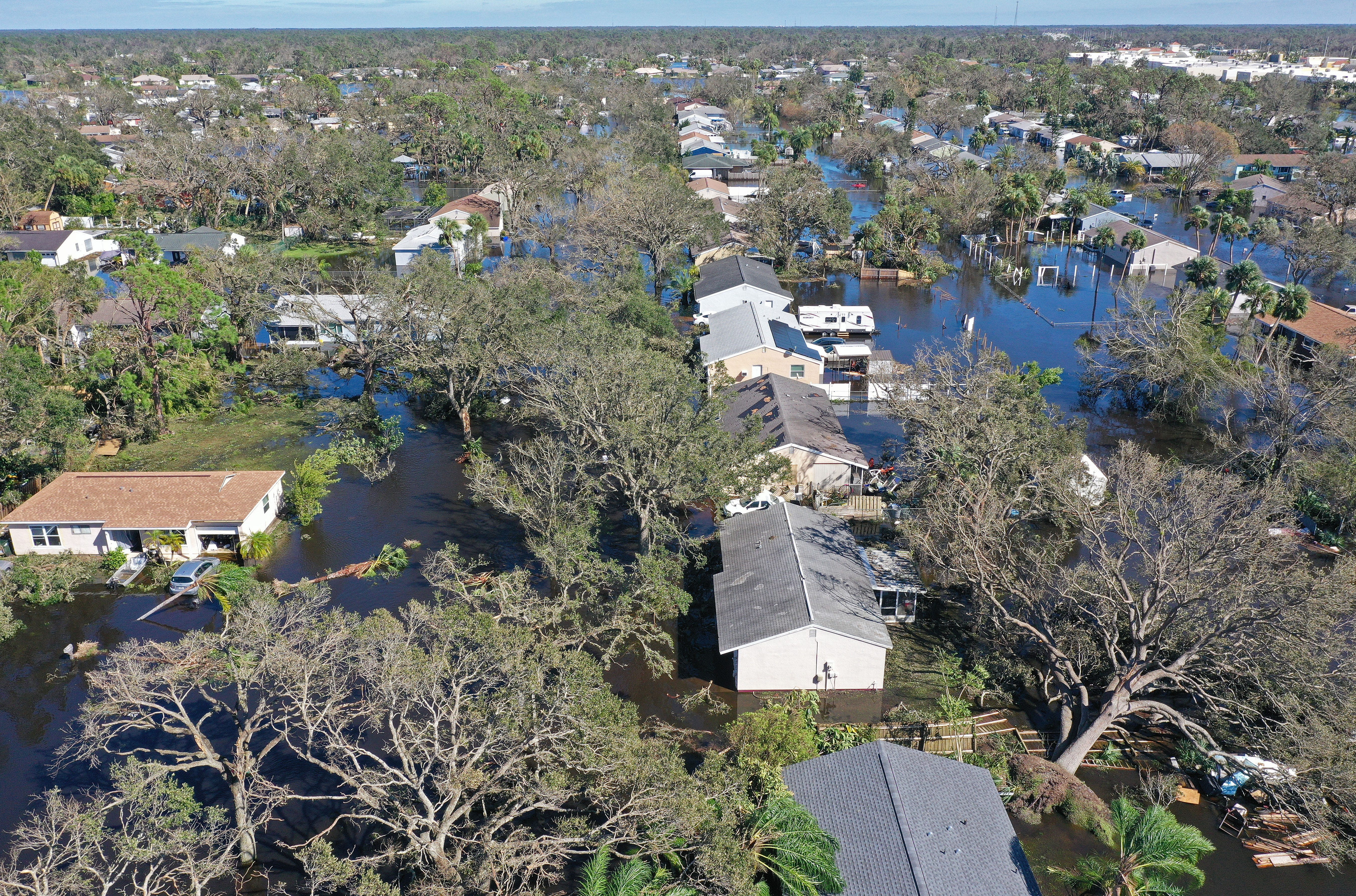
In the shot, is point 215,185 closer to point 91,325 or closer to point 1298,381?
point 91,325

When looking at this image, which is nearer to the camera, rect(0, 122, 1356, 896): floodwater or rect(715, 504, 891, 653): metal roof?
rect(0, 122, 1356, 896): floodwater

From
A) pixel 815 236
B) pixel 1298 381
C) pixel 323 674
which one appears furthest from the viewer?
pixel 815 236

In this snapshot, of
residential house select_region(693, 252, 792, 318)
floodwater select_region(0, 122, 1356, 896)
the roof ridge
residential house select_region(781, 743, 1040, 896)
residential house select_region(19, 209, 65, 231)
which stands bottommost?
floodwater select_region(0, 122, 1356, 896)

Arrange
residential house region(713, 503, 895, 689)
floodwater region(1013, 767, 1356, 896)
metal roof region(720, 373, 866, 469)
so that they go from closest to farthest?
floodwater region(1013, 767, 1356, 896) < residential house region(713, 503, 895, 689) < metal roof region(720, 373, 866, 469)

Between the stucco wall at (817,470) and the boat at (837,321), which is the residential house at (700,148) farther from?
the stucco wall at (817,470)

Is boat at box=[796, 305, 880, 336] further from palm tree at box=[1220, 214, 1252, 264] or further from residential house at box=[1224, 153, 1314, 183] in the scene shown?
residential house at box=[1224, 153, 1314, 183]

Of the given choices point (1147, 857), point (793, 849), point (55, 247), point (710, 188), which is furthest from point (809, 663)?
point (710, 188)

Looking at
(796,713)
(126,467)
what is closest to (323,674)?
(796,713)

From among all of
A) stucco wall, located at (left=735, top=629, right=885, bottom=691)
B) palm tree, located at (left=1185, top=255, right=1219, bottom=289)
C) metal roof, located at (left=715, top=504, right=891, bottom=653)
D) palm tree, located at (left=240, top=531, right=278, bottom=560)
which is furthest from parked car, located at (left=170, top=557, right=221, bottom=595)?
palm tree, located at (left=1185, top=255, right=1219, bottom=289)
